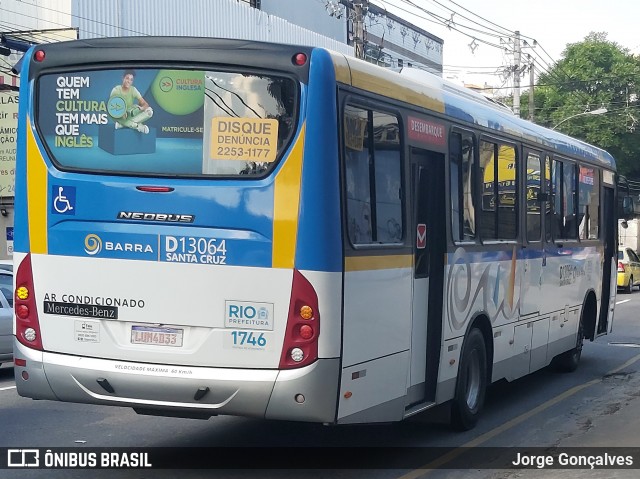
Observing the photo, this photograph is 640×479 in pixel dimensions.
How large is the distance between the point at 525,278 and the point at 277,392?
221 inches

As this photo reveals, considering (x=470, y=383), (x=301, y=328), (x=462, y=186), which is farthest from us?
(x=470, y=383)

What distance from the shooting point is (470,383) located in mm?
10344

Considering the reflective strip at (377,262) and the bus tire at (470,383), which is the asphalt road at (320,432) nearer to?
the bus tire at (470,383)

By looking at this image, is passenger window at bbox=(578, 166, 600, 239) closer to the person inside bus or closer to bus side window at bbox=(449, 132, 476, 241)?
bus side window at bbox=(449, 132, 476, 241)

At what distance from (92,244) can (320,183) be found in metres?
1.77

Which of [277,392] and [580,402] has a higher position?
[277,392]

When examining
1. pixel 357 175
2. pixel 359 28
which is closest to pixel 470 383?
pixel 357 175

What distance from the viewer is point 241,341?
720 cm

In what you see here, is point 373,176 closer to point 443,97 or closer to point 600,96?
point 443,97

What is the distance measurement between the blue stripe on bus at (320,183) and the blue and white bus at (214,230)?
0.03 ft

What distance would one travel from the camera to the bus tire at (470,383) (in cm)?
994

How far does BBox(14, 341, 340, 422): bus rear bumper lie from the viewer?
7133 millimetres

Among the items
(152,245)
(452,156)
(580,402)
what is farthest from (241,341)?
(580,402)

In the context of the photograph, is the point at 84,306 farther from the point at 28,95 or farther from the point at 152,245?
the point at 28,95
